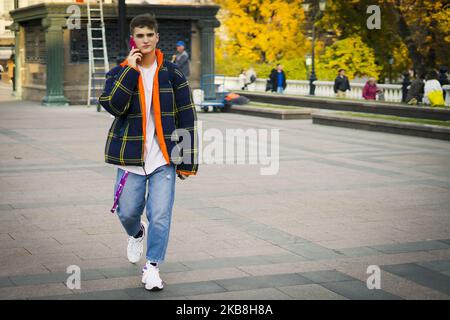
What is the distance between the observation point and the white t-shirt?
20.4 feet

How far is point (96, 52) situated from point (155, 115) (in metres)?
23.2

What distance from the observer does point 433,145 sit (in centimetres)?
1656

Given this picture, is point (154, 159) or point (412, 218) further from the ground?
point (154, 159)

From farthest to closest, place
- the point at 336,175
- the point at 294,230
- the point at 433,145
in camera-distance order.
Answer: the point at 433,145, the point at 336,175, the point at 294,230

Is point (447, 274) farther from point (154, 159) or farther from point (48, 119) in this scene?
point (48, 119)

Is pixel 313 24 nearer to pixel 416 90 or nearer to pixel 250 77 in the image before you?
pixel 250 77

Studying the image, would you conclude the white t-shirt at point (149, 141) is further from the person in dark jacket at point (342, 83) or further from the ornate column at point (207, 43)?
the person in dark jacket at point (342, 83)

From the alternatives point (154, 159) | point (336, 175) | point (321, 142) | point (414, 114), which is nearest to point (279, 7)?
point (414, 114)

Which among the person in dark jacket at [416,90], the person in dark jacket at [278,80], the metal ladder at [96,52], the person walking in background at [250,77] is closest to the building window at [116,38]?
the metal ladder at [96,52]

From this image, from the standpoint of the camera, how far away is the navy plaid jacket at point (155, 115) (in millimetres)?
6129

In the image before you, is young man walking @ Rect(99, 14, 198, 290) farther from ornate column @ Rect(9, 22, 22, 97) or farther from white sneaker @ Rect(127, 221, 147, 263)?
ornate column @ Rect(9, 22, 22, 97)

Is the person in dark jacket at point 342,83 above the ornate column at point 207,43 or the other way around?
the other way around

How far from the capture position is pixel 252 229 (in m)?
8.39
